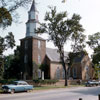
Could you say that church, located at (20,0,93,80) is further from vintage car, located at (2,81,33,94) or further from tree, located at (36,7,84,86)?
vintage car, located at (2,81,33,94)

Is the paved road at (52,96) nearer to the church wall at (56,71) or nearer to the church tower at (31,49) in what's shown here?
the church tower at (31,49)

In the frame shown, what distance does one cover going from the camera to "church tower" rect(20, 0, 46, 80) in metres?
45.2

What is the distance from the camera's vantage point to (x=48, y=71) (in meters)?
48.7

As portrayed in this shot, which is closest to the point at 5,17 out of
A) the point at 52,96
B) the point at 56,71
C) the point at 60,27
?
the point at 52,96

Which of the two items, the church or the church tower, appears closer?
the church tower

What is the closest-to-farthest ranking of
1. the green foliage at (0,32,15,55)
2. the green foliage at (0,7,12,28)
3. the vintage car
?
1. the green foliage at (0,7,12,28)
2. the vintage car
3. the green foliage at (0,32,15,55)

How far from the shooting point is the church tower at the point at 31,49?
45.2m

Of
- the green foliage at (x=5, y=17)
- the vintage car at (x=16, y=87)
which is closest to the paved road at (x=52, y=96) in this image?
the vintage car at (x=16, y=87)

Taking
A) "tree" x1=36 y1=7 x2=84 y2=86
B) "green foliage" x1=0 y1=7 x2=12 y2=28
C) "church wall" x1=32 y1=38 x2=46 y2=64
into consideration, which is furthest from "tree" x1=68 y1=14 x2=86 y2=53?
"green foliage" x1=0 y1=7 x2=12 y2=28

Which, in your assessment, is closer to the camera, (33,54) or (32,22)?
(33,54)

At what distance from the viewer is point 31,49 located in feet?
151

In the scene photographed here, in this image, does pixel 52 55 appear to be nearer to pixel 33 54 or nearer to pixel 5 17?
pixel 33 54

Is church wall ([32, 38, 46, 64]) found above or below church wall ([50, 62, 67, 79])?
above

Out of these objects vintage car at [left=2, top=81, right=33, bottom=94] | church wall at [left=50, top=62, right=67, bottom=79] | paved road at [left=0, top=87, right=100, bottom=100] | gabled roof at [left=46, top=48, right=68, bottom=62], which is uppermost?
gabled roof at [left=46, top=48, right=68, bottom=62]
